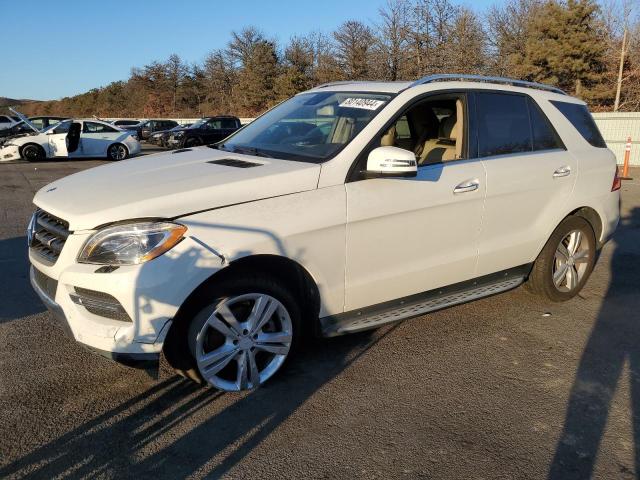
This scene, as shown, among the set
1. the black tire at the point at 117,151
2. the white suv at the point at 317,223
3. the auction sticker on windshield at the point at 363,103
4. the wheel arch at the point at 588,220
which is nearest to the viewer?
the white suv at the point at 317,223

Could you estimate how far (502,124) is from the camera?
4.29m

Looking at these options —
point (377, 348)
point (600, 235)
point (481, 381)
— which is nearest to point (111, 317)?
point (377, 348)

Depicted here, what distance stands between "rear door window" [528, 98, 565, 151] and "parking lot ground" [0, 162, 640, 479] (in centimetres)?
148

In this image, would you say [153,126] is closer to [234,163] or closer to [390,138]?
[390,138]

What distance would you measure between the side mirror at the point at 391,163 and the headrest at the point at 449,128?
1.13 metres

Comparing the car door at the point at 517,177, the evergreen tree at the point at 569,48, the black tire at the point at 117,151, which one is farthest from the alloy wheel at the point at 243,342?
the evergreen tree at the point at 569,48

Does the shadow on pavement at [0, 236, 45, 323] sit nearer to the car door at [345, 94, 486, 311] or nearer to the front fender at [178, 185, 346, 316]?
the front fender at [178, 185, 346, 316]

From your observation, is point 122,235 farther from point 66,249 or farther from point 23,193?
point 23,193

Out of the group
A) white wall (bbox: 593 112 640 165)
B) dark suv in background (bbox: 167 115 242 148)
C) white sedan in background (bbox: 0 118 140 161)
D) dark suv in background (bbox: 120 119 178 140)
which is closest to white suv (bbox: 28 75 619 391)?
white sedan in background (bbox: 0 118 140 161)

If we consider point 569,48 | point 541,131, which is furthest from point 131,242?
point 569,48

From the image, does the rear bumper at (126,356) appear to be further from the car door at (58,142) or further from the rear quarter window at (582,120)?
the car door at (58,142)

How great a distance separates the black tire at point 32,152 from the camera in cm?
1861

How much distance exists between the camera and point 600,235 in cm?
505

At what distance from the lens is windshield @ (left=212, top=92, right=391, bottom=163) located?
3.59 m
